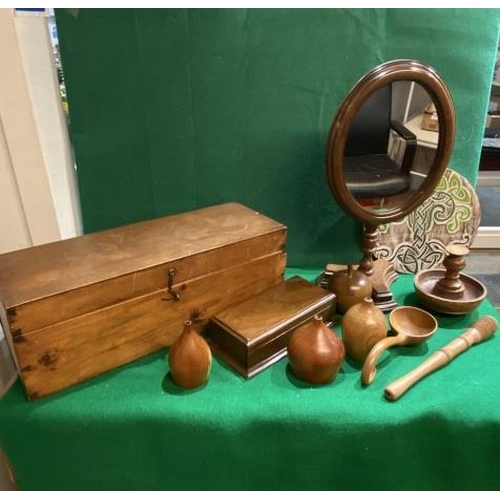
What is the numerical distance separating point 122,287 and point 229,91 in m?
0.45

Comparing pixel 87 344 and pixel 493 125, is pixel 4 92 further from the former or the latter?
pixel 493 125

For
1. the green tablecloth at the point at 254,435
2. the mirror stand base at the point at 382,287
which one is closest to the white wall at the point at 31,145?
the green tablecloth at the point at 254,435

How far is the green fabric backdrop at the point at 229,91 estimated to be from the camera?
2.69 ft

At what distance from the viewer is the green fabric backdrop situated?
0.82 metres

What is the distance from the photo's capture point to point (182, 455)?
66 cm

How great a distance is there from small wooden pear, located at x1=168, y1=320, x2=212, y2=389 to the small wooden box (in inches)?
2.5

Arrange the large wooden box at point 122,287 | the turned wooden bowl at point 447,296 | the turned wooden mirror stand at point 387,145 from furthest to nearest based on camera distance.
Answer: the turned wooden bowl at point 447,296 < the turned wooden mirror stand at point 387,145 < the large wooden box at point 122,287

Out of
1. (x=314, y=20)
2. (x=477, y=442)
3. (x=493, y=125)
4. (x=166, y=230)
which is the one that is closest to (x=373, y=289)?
(x=477, y=442)

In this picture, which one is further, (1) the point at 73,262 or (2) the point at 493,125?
(2) the point at 493,125

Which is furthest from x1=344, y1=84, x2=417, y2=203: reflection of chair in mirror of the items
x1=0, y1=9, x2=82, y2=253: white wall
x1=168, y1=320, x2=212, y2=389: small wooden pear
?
x1=0, y1=9, x2=82, y2=253: white wall

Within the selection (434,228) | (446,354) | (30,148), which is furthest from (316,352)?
(30,148)

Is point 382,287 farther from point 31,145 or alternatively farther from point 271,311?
point 31,145

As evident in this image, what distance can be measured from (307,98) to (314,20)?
0.14 m

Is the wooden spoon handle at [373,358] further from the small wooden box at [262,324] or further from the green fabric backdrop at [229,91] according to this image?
the green fabric backdrop at [229,91]
